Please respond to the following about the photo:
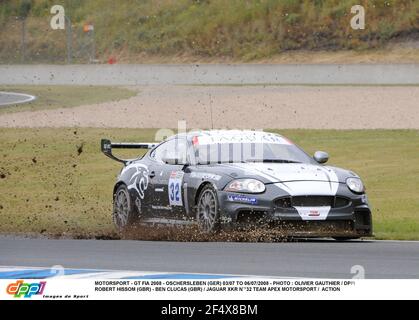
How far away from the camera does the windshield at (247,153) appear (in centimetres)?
1508

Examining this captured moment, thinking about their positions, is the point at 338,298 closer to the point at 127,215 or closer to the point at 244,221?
the point at 244,221

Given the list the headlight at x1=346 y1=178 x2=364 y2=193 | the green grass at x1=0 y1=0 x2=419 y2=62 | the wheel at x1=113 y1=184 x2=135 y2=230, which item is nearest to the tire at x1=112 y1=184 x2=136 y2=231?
the wheel at x1=113 y1=184 x2=135 y2=230

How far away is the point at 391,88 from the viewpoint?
41.8 meters

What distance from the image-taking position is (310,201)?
1398cm

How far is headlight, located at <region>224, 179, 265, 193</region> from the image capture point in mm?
14018

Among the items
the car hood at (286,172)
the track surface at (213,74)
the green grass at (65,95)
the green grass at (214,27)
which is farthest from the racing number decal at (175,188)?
the green grass at (214,27)

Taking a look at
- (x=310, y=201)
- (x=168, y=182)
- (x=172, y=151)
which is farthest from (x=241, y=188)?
(x=172, y=151)

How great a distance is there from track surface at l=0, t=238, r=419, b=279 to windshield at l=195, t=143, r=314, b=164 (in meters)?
1.44

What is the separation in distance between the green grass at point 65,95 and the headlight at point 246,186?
2585 cm

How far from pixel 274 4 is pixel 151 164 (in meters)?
47.7

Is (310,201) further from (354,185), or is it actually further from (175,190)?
(175,190)

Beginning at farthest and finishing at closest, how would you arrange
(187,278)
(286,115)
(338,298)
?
(286,115) → (187,278) → (338,298)

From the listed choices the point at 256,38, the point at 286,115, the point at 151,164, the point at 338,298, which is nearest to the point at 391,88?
the point at 286,115

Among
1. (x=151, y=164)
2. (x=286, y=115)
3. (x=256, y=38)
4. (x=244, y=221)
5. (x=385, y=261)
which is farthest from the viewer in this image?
(x=256, y=38)
